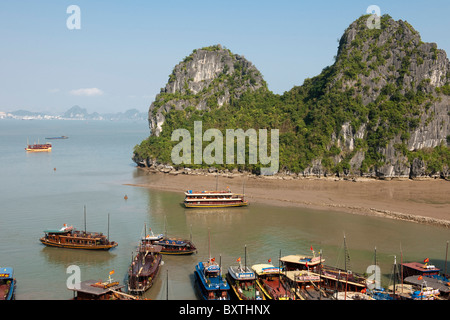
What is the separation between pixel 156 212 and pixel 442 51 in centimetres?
6405

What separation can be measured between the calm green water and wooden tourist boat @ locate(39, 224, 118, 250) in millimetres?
622

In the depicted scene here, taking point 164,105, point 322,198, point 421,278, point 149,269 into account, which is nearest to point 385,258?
point 421,278

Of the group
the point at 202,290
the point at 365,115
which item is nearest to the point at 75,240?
the point at 202,290

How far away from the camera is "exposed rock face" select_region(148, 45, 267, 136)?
9806 cm

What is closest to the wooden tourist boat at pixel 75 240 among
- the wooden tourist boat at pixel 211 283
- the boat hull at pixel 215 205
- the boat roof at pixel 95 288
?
the boat roof at pixel 95 288

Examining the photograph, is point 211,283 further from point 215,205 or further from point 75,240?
point 215,205

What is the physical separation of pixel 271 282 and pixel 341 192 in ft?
118

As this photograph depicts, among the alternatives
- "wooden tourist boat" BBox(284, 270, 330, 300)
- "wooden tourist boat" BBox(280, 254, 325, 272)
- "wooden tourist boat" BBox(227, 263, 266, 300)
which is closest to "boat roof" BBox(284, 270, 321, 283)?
"wooden tourist boat" BBox(284, 270, 330, 300)

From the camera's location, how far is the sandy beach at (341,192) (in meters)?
48.8

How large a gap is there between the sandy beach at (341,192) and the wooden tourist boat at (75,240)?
2375 centimetres

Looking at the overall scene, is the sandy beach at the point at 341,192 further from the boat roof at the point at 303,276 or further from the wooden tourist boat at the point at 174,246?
the boat roof at the point at 303,276

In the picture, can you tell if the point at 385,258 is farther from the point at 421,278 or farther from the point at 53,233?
the point at 53,233

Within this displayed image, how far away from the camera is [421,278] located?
1017 inches
